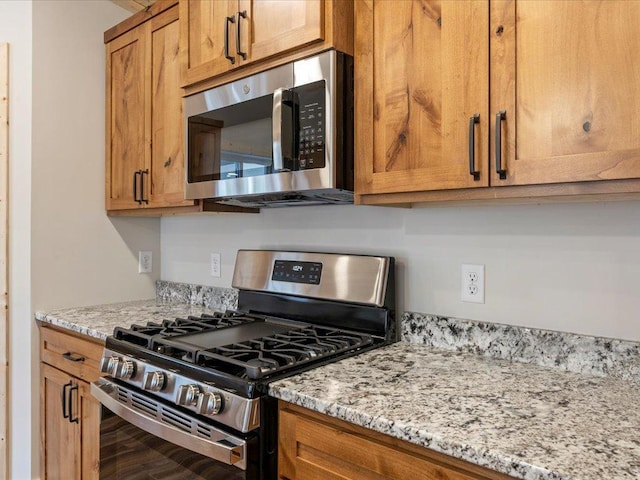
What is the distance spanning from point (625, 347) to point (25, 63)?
254 cm

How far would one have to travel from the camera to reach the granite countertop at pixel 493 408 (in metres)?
0.79

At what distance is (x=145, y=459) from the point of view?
1.47 metres

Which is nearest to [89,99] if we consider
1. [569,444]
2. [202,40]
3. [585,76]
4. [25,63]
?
[25,63]

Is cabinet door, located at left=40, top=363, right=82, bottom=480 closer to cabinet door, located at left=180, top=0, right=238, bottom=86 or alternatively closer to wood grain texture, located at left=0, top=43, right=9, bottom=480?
wood grain texture, located at left=0, top=43, right=9, bottom=480

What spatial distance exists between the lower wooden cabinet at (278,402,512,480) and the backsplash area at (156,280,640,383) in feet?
1.91

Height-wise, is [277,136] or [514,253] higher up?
[277,136]

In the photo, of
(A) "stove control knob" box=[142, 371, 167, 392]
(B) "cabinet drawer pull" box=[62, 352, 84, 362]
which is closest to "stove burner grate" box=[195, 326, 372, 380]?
(A) "stove control knob" box=[142, 371, 167, 392]

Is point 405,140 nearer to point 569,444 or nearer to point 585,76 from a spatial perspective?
point 585,76

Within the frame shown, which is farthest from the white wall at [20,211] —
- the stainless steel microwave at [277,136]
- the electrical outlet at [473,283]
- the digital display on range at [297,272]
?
the electrical outlet at [473,283]

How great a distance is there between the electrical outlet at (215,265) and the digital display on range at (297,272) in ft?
1.69

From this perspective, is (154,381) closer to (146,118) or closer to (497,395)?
(497,395)

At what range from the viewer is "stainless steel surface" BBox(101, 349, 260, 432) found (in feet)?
3.68

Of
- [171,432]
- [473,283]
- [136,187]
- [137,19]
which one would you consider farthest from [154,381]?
[137,19]

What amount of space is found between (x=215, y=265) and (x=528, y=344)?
1490 millimetres
